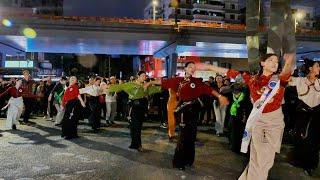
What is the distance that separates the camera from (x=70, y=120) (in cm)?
1223

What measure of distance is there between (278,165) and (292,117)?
3.77m

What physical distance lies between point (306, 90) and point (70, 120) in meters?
7.04

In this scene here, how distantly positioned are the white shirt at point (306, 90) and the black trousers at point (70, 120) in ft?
22.3

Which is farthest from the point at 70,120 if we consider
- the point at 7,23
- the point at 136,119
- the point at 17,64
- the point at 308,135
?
the point at 17,64

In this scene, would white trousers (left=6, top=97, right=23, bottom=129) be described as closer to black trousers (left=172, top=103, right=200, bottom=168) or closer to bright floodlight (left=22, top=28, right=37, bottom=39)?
black trousers (left=172, top=103, right=200, bottom=168)

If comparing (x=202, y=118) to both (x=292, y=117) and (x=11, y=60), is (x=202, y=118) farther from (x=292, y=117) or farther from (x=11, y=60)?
(x=11, y=60)

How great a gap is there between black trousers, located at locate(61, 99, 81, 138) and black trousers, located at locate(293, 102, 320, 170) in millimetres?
6432

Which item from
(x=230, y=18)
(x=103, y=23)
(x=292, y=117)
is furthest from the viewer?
(x=230, y=18)

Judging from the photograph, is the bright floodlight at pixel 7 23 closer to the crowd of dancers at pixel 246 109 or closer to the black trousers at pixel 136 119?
the crowd of dancers at pixel 246 109

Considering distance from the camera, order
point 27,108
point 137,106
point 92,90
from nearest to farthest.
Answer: point 137,106 < point 92,90 < point 27,108

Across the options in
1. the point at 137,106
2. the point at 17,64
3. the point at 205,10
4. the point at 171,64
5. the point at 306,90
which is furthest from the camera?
the point at 205,10

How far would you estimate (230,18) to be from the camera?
345 ft

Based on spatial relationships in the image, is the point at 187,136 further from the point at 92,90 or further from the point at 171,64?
the point at 171,64

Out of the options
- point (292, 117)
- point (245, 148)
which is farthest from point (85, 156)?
point (292, 117)
